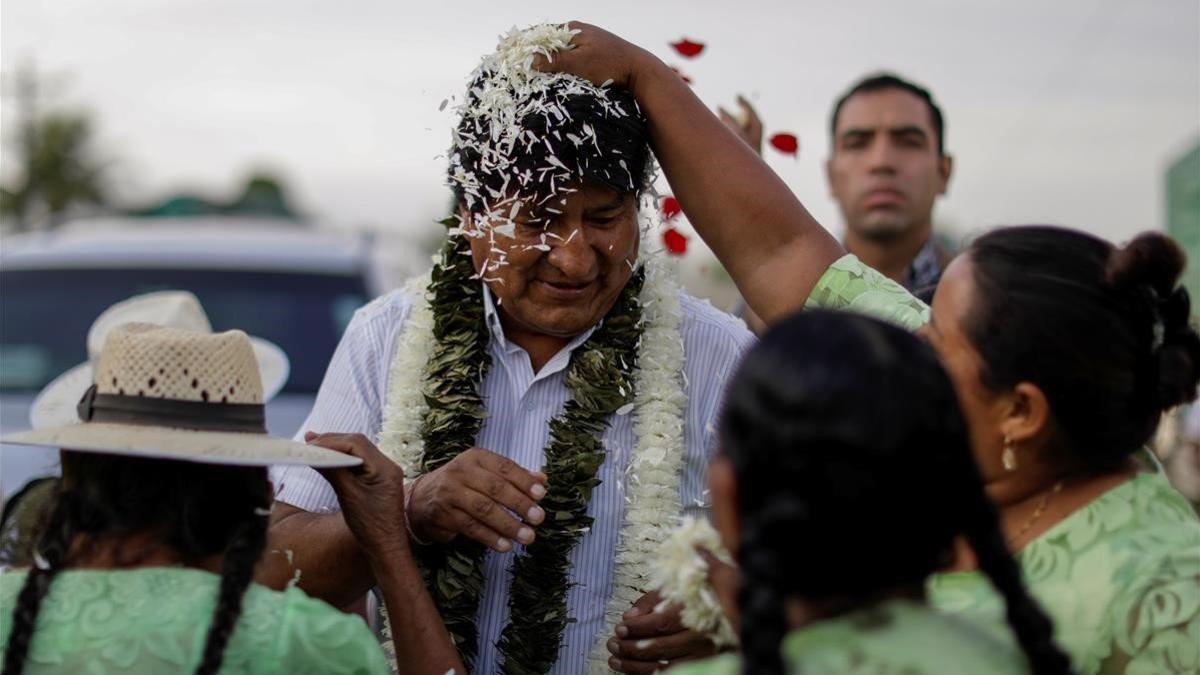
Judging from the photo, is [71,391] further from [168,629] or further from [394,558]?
[168,629]

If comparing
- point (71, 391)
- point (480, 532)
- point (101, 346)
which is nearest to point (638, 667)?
point (480, 532)

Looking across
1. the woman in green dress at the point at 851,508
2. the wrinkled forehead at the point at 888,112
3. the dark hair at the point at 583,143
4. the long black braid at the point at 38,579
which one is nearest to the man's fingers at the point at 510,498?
the dark hair at the point at 583,143

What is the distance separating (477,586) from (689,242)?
1.22 metres

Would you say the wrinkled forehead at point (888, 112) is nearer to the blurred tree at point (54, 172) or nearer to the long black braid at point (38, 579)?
the long black braid at point (38, 579)

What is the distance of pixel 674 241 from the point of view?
3891 mm

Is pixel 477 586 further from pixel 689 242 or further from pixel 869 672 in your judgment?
pixel 869 672

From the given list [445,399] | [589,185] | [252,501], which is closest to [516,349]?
[445,399]

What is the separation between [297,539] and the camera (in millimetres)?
3143

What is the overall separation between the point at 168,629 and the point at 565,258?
144 cm

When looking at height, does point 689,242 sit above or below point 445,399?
above

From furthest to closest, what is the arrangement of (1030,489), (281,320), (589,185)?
1. (281,320)
2. (589,185)
3. (1030,489)

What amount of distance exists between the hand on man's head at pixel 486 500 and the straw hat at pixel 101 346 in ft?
2.93

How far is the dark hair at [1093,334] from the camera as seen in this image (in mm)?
2270

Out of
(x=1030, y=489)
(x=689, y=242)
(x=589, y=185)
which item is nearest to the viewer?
(x=1030, y=489)
